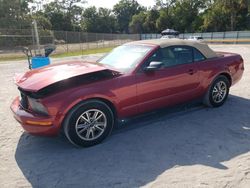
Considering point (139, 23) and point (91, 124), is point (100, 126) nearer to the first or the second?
point (91, 124)

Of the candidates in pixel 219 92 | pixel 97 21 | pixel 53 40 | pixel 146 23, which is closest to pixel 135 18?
pixel 146 23

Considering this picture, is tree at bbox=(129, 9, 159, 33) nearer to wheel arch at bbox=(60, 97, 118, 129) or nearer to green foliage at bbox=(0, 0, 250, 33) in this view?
green foliage at bbox=(0, 0, 250, 33)

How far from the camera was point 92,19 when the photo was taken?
87.5 m

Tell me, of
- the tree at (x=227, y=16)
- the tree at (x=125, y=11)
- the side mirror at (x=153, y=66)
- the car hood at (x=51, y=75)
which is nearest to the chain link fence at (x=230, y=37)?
the tree at (x=227, y=16)

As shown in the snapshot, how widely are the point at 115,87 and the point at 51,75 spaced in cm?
102

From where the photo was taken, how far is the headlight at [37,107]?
4112mm

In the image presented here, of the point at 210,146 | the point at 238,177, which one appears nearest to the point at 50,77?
the point at 210,146

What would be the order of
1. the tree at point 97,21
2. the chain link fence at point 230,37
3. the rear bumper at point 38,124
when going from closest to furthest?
the rear bumper at point 38,124
the chain link fence at point 230,37
the tree at point 97,21

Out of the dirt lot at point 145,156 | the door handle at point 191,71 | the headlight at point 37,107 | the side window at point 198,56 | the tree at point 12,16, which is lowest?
the dirt lot at point 145,156

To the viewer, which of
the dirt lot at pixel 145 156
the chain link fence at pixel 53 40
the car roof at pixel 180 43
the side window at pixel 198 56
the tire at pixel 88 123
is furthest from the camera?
the chain link fence at pixel 53 40

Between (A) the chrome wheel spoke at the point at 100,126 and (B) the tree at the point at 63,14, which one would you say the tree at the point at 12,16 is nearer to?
(B) the tree at the point at 63,14

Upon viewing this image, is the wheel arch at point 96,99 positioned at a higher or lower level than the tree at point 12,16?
lower

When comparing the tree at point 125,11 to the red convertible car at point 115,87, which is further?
the tree at point 125,11

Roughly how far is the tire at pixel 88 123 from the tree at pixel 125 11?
319 feet
